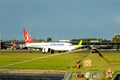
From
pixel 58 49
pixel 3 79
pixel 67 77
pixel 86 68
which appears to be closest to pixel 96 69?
pixel 86 68

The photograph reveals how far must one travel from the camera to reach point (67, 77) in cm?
1586

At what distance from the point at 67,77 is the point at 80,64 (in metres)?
0.71

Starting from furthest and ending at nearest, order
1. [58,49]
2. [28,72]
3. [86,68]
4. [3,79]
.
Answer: [58,49], [28,72], [3,79], [86,68]

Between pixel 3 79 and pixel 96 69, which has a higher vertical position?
pixel 96 69

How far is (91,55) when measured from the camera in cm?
1563

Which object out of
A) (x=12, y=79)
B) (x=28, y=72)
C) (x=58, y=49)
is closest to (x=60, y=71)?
(x=28, y=72)

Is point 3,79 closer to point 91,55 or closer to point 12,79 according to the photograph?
point 12,79

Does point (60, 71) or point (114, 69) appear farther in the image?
point (60, 71)

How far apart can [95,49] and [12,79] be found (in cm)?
1900

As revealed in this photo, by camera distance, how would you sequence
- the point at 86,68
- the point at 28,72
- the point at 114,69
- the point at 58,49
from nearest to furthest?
the point at 114,69
the point at 86,68
the point at 28,72
the point at 58,49

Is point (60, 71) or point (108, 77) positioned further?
point (60, 71)

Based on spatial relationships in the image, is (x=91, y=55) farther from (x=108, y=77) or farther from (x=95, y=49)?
(x=108, y=77)

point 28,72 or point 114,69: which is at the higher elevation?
point 114,69

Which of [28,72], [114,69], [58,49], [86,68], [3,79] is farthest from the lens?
[58,49]
